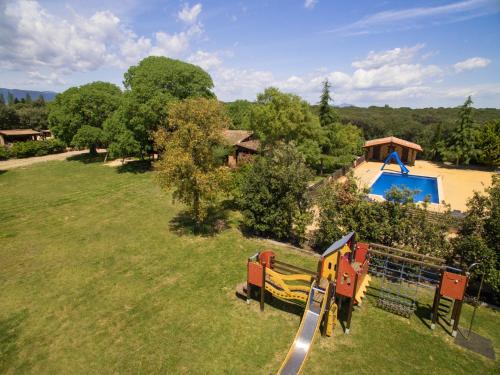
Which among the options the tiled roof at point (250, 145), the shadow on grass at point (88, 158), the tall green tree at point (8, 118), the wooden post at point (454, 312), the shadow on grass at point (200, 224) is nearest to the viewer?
the wooden post at point (454, 312)

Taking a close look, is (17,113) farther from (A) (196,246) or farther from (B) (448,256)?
(B) (448,256)

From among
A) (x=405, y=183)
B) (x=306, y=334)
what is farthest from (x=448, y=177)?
(x=306, y=334)

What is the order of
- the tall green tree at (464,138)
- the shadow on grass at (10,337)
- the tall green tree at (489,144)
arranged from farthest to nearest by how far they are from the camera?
the tall green tree at (464,138) < the tall green tree at (489,144) < the shadow on grass at (10,337)

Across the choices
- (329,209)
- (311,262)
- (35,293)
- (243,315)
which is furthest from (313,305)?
(35,293)

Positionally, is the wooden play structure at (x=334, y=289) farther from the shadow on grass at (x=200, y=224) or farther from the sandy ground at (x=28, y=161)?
the sandy ground at (x=28, y=161)

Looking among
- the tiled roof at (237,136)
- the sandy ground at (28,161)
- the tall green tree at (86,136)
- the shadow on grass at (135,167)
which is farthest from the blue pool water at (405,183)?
the sandy ground at (28,161)
